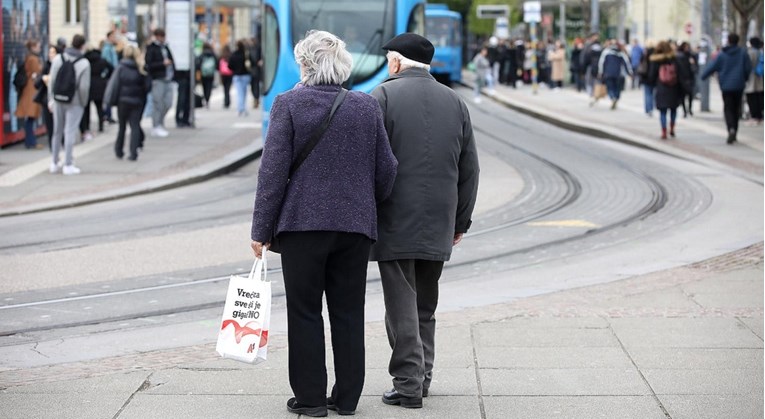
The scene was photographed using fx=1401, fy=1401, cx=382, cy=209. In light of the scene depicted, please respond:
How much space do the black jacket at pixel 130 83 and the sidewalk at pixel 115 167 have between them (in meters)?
0.92

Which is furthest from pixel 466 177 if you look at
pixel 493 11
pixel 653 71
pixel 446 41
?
pixel 493 11

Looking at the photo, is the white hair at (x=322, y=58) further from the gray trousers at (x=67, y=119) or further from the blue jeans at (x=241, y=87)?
the blue jeans at (x=241, y=87)

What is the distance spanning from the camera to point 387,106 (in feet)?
20.6

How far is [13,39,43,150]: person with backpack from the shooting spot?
21.3 metres

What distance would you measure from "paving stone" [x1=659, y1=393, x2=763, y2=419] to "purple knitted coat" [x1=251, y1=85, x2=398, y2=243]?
5.25 feet

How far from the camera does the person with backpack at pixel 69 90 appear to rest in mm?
17266

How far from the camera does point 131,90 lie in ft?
63.0

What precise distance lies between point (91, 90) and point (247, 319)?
1807cm

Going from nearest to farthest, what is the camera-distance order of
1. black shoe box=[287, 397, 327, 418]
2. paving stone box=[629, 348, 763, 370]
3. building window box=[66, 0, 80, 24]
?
black shoe box=[287, 397, 327, 418] < paving stone box=[629, 348, 763, 370] < building window box=[66, 0, 80, 24]

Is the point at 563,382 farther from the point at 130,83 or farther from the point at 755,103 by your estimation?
the point at 755,103

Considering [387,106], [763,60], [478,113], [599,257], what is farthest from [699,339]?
[478,113]

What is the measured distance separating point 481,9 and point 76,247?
50554 millimetres

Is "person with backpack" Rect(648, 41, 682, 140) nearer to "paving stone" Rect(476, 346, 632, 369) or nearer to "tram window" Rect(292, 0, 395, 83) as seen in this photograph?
"tram window" Rect(292, 0, 395, 83)

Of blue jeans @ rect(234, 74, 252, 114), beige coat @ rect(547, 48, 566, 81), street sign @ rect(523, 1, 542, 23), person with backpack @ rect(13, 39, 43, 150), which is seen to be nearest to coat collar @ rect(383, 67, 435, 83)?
person with backpack @ rect(13, 39, 43, 150)
